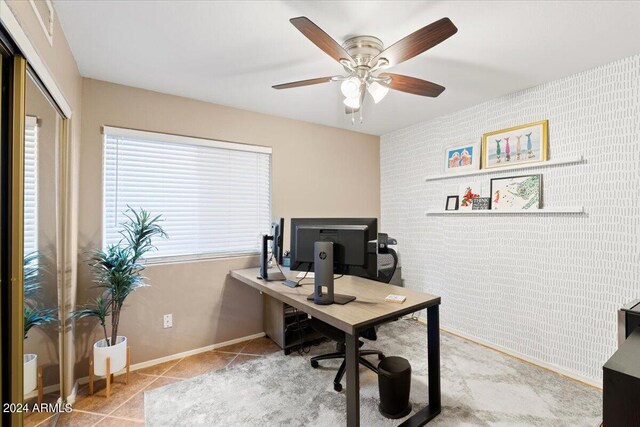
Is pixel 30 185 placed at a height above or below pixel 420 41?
below

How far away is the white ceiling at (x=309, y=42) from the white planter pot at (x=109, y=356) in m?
2.17

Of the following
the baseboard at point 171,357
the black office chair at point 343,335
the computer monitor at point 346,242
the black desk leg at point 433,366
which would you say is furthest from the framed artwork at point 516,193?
the baseboard at point 171,357

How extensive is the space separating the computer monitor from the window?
134 centimetres

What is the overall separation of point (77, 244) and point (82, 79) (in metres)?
1.36

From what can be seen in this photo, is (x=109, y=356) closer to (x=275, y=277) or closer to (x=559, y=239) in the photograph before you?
(x=275, y=277)

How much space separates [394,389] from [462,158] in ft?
8.09

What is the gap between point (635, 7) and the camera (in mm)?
1627

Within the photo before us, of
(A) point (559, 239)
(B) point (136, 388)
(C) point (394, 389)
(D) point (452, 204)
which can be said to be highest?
(D) point (452, 204)

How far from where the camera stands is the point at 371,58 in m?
1.94

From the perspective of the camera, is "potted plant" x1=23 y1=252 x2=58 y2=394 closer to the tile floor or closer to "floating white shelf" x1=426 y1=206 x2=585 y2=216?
the tile floor

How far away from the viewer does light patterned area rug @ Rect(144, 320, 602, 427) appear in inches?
76.0

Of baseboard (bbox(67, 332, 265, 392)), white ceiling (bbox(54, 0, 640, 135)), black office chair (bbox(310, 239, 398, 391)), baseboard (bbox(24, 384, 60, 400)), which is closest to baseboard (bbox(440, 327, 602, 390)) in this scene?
black office chair (bbox(310, 239, 398, 391))

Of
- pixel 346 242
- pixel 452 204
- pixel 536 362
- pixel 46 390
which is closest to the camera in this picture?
pixel 46 390

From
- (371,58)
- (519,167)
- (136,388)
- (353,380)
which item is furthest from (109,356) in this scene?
(519,167)
